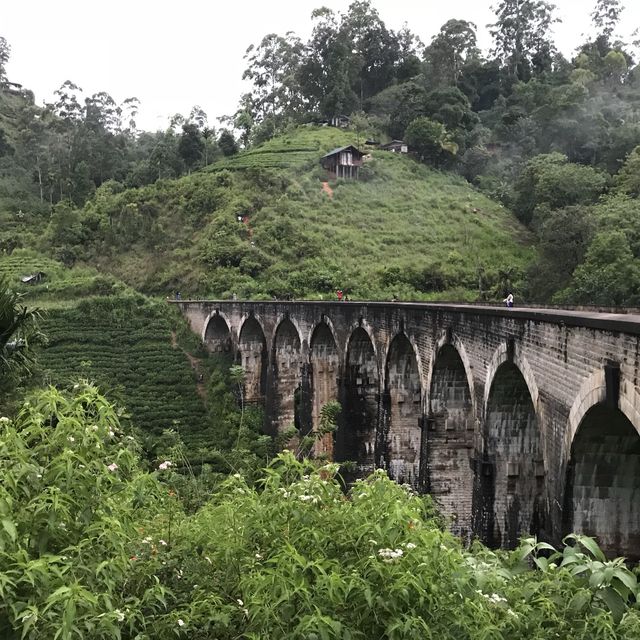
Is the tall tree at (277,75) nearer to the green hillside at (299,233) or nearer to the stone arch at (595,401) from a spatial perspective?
the green hillside at (299,233)

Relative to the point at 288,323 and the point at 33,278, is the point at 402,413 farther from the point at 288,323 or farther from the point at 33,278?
the point at 33,278

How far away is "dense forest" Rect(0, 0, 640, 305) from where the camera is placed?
144 ft

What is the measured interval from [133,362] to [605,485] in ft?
93.9

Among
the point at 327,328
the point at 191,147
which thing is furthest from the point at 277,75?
the point at 327,328

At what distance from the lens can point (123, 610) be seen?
422cm

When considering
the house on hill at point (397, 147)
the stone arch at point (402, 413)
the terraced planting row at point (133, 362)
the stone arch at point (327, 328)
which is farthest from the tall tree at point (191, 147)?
the stone arch at point (402, 413)

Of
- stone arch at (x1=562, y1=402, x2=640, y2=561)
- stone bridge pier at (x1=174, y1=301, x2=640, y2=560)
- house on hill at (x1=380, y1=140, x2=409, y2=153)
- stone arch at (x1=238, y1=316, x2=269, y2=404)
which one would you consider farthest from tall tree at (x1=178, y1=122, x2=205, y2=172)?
stone arch at (x1=562, y1=402, x2=640, y2=561)

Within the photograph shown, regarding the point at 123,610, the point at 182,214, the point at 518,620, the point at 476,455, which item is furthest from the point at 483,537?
the point at 182,214

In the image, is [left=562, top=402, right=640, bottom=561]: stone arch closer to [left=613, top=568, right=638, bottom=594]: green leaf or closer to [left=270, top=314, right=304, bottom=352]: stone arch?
[left=613, top=568, right=638, bottom=594]: green leaf

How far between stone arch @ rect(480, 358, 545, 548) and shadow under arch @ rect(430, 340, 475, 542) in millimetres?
2066

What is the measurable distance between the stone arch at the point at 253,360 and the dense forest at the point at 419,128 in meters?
10.9

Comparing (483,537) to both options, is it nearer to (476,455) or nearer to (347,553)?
(476,455)

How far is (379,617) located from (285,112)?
7714 cm

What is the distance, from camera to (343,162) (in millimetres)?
58625
